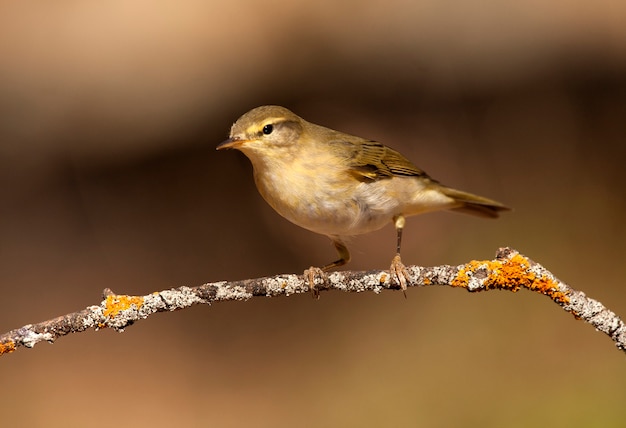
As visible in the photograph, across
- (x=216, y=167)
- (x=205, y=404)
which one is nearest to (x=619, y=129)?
(x=216, y=167)

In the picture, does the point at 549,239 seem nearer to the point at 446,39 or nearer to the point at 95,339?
the point at 446,39

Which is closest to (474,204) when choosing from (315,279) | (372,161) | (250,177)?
(372,161)

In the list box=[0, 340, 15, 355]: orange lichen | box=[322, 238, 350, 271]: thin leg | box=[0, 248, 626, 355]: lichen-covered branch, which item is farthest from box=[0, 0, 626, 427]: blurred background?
box=[0, 340, 15, 355]: orange lichen

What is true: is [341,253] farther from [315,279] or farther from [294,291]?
[294,291]

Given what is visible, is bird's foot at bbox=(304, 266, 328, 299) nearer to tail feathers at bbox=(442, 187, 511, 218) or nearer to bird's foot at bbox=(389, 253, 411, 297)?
bird's foot at bbox=(389, 253, 411, 297)

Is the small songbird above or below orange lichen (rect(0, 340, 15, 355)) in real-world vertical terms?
above

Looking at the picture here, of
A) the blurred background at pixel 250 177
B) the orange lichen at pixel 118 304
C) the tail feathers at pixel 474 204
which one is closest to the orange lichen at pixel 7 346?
the orange lichen at pixel 118 304
